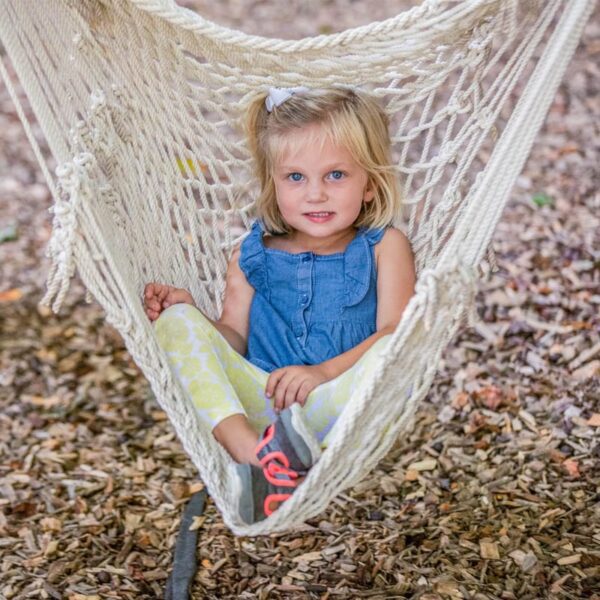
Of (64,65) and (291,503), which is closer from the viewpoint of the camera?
(291,503)

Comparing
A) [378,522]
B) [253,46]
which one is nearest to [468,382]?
[378,522]

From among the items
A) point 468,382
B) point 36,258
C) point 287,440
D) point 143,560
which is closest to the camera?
point 287,440

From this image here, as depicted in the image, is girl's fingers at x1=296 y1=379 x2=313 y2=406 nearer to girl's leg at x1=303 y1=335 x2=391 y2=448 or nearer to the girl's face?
A: girl's leg at x1=303 y1=335 x2=391 y2=448

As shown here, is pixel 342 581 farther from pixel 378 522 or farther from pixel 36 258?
pixel 36 258

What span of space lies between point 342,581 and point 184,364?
0.64m

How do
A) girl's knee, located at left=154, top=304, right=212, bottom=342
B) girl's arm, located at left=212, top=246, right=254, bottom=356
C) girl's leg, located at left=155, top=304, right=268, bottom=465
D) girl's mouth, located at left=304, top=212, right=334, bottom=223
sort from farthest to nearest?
girl's arm, located at left=212, top=246, right=254, bottom=356, girl's mouth, located at left=304, top=212, right=334, bottom=223, girl's knee, located at left=154, top=304, right=212, bottom=342, girl's leg, located at left=155, top=304, right=268, bottom=465

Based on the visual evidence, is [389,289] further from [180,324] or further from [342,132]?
[180,324]

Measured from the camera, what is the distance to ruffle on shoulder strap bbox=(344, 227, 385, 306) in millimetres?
2145

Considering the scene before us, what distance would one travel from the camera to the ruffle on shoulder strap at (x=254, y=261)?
2248 mm

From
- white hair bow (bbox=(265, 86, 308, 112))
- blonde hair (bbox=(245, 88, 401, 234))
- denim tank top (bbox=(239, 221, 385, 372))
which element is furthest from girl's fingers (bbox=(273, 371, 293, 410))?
white hair bow (bbox=(265, 86, 308, 112))

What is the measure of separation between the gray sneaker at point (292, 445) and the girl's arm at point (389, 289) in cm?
25

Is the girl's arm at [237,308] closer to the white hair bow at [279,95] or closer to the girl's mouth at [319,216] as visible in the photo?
the girl's mouth at [319,216]

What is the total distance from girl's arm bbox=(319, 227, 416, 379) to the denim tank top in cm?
3

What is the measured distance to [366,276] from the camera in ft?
7.04
